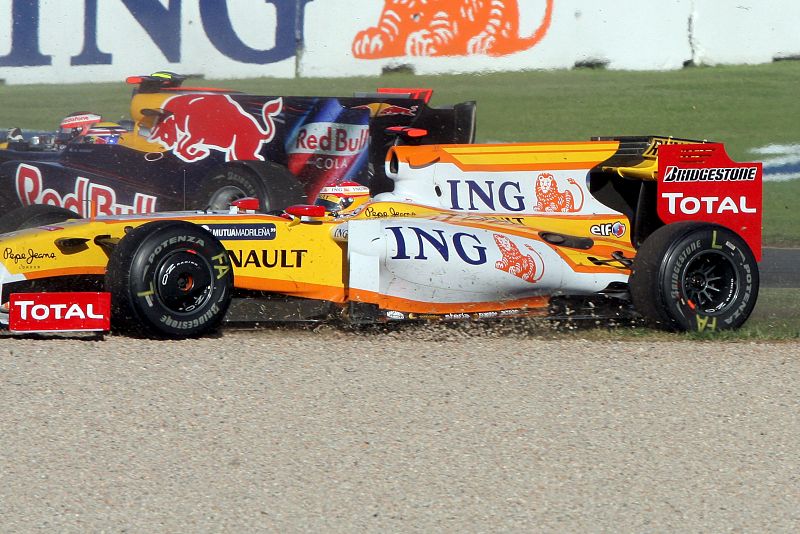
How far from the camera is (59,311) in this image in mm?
6031

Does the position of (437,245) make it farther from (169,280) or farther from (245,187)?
(245,187)

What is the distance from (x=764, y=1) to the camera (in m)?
14.0

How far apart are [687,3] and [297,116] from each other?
568 centimetres

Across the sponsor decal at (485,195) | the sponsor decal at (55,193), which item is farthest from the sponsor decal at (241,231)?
the sponsor decal at (55,193)

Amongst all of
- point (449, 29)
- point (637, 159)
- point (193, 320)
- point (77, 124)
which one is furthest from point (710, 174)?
point (449, 29)

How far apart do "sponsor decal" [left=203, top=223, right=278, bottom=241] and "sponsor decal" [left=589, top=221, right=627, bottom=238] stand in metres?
2.03

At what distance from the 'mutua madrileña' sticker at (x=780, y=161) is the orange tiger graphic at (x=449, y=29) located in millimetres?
3045

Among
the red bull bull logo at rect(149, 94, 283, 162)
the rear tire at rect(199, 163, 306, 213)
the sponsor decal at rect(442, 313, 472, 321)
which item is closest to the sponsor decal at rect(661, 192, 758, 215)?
the sponsor decal at rect(442, 313, 472, 321)

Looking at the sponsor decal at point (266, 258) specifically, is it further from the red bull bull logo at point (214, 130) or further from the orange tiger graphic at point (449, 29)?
the orange tiger graphic at point (449, 29)

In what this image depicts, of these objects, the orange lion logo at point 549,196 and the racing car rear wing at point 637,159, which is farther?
the racing car rear wing at point 637,159

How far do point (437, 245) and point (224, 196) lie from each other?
3.83 metres

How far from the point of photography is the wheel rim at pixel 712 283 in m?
6.95

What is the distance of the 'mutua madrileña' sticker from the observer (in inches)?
553

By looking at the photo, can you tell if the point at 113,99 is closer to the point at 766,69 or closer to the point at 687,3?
the point at 687,3
